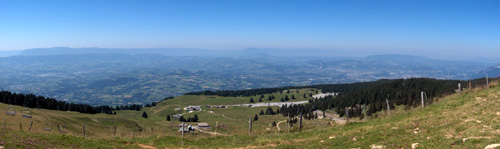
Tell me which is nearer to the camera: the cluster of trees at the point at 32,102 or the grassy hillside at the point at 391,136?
the grassy hillside at the point at 391,136

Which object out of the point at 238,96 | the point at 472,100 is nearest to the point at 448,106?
the point at 472,100

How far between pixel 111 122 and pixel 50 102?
35.4m

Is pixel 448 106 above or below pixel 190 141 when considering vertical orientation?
above

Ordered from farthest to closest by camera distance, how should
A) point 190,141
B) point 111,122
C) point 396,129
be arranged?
point 111,122 < point 190,141 < point 396,129

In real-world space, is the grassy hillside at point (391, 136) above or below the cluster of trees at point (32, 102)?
above

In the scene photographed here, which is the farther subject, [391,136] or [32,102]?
[32,102]

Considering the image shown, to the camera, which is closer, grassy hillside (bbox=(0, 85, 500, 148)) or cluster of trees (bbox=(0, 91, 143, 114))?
grassy hillside (bbox=(0, 85, 500, 148))

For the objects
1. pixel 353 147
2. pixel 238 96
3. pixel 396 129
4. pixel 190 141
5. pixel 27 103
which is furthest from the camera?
pixel 238 96

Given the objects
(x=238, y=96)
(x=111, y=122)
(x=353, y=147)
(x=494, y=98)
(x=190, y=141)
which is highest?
(x=494, y=98)

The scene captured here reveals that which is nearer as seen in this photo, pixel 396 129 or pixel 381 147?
pixel 381 147

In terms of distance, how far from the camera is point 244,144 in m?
19.0

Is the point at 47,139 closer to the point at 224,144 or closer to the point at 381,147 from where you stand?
the point at 224,144

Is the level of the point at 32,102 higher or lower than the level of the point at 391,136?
lower

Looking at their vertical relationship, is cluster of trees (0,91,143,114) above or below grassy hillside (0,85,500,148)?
below
